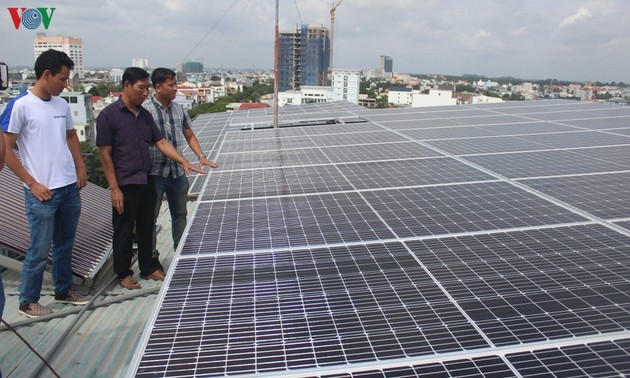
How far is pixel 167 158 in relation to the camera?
21.7ft

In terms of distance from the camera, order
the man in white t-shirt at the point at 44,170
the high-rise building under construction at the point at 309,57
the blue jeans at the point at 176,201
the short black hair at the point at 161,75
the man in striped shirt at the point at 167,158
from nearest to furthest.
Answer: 1. the man in white t-shirt at the point at 44,170
2. the man in striped shirt at the point at 167,158
3. the short black hair at the point at 161,75
4. the blue jeans at the point at 176,201
5. the high-rise building under construction at the point at 309,57

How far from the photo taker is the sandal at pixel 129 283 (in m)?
6.07

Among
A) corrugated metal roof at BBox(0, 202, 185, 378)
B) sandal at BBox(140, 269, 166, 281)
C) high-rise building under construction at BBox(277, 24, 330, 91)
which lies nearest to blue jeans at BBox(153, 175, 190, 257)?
sandal at BBox(140, 269, 166, 281)

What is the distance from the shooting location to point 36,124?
519cm

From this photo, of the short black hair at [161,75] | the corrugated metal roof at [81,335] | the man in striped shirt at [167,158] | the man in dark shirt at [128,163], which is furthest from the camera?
the short black hair at [161,75]

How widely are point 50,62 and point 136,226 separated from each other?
7.07 ft

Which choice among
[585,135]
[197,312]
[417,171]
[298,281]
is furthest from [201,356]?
[585,135]

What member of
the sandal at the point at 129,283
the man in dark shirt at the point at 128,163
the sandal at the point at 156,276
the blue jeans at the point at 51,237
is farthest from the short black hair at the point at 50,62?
the sandal at the point at 156,276

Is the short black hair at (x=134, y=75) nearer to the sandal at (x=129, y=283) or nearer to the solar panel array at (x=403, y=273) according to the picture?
the solar panel array at (x=403, y=273)

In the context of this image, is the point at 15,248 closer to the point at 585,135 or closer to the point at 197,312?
the point at 197,312

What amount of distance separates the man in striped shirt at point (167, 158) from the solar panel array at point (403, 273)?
1.86 feet

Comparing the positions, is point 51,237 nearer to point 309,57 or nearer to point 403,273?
point 403,273

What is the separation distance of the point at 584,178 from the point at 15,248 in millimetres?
7193

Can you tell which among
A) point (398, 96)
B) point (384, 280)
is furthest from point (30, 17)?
point (398, 96)
